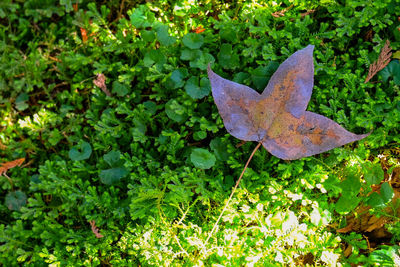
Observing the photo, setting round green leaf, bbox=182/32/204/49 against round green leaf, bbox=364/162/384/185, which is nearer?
round green leaf, bbox=364/162/384/185

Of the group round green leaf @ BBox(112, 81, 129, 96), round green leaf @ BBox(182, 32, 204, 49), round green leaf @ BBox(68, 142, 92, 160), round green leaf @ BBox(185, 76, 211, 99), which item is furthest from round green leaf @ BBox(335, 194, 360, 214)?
round green leaf @ BBox(68, 142, 92, 160)

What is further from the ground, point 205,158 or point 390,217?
point 205,158

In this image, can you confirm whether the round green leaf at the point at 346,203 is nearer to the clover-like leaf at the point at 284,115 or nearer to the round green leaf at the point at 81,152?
the clover-like leaf at the point at 284,115

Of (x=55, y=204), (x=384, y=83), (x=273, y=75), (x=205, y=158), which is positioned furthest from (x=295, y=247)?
(x=55, y=204)

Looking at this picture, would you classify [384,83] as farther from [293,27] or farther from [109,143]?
[109,143]

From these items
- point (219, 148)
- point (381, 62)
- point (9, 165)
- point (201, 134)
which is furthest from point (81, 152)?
point (381, 62)

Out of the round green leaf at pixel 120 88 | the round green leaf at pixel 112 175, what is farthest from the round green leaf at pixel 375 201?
the round green leaf at pixel 120 88

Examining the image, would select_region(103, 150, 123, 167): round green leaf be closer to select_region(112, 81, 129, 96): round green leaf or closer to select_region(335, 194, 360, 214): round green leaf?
select_region(112, 81, 129, 96): round green leaf
